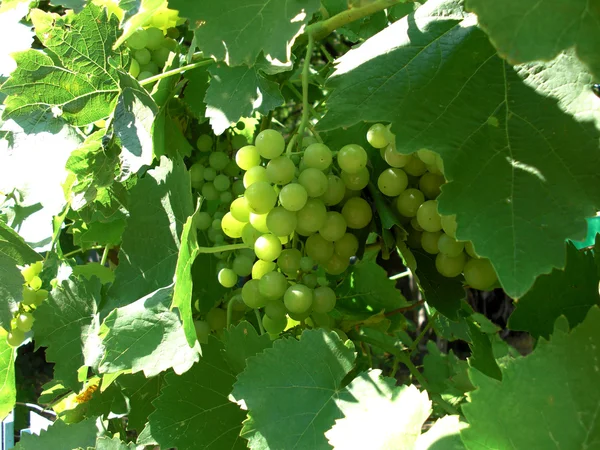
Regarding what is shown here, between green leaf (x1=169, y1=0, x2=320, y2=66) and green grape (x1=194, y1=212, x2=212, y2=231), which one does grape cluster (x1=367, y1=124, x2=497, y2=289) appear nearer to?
green leaf (x1=169, y1=0, x2=320, y2=66)

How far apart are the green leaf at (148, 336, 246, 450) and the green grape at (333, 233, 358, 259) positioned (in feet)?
0.91

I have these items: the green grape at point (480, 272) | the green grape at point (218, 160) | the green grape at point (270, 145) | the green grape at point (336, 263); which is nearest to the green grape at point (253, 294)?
the green grape at point (336, 263)

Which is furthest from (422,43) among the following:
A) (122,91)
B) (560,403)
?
(122,91)

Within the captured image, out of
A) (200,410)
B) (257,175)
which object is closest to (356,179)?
(257,175)

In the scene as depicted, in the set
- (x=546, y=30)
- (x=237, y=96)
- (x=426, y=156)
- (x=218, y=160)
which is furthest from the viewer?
(x=218, y=160)

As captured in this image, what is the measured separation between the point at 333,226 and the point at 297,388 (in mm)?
240

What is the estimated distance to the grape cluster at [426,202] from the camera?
2.64ft

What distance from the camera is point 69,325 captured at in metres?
1.16

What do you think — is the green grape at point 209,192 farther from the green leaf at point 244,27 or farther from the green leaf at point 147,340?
the green leaf at point 244,27

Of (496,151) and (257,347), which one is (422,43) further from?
(257,347)

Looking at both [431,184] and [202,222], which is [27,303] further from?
[431,184]

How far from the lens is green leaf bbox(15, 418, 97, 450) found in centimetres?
117

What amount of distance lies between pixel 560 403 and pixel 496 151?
0.27m

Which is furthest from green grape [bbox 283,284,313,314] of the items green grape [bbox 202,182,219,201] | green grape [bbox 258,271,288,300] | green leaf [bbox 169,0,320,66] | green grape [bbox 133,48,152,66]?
green grape [bbox 133,48,152,66]
